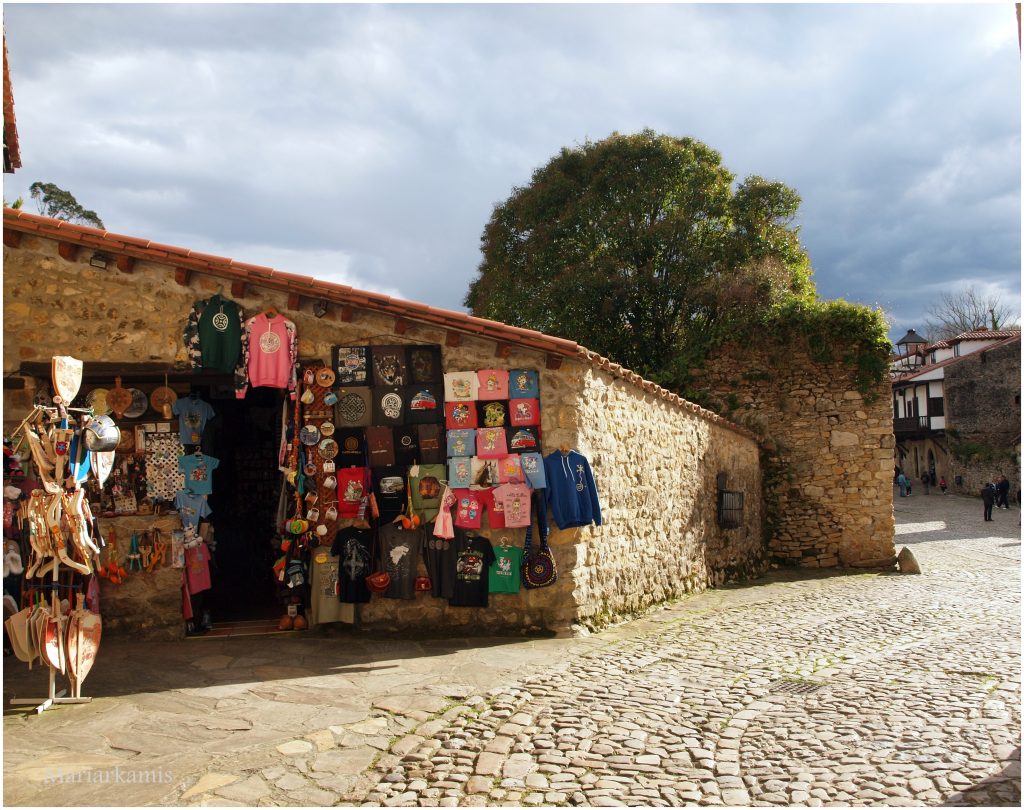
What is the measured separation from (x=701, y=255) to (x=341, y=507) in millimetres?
14387

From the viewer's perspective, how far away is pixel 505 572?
7.74 metres

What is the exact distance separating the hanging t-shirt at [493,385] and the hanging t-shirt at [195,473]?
2798 millimetres

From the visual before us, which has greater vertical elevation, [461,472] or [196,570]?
[461,472]

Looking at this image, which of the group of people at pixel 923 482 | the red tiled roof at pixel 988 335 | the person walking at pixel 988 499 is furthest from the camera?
the red tiled roof at pixel 988 335

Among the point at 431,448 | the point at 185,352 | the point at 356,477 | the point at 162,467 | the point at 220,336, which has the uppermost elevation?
the point at 220,336

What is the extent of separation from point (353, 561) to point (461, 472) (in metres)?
1.34

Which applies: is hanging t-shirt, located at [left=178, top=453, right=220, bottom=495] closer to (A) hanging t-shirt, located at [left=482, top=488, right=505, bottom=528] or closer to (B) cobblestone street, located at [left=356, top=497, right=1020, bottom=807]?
(A) hanging t-shirt, located at [left=482, top=488, right=505, bottom=528]

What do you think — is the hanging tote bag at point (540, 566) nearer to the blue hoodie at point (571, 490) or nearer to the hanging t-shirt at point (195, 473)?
the blue hoodie at point (571, 490)

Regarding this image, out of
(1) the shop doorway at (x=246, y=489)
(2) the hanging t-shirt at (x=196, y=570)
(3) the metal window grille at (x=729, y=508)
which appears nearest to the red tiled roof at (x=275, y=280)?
(2) the hanging t-shirt at (x=196, y=570)

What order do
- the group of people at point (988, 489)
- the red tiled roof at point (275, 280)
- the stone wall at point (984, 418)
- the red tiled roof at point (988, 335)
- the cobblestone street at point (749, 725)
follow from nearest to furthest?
the cobblestone street at point (749, 725)
the red tiled roof at point (275, 280)
the group of people at point (988, 489)
the stone wall at point (984, 418)
the red tiled roof at point (988, 335)

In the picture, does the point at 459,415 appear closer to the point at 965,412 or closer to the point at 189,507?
the point at 189,507

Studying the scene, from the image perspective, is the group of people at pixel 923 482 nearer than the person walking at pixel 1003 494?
No

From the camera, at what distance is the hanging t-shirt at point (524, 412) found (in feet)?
25.8

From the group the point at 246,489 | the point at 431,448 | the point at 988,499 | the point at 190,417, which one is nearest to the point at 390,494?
the point at 431,448
